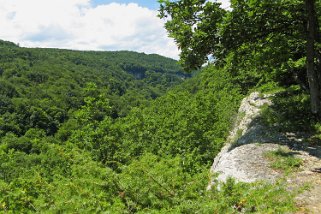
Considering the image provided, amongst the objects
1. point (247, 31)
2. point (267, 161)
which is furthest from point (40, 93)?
point (267, 161)

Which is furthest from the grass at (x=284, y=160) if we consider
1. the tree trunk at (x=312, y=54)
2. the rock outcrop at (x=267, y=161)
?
the tree trunk at (x=312, y=54)

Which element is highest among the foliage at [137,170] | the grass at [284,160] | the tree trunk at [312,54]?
the tree trunk at [312,54]

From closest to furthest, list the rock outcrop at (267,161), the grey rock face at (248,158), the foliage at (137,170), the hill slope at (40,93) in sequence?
the foliage at (137,170)
the rock outcrop at (267,161)
the grey rock face at (248,158)
the hill slope at (40,93)

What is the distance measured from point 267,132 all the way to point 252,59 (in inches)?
124

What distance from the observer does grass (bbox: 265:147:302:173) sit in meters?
9.67

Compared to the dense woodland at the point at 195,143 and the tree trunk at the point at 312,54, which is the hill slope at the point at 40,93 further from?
the tree trunk at the point at 312,54

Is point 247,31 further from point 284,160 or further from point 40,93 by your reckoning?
point 40,93

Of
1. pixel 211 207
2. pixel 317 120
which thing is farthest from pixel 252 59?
pixel 211 207

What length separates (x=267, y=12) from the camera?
470 inches

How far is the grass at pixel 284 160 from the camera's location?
9.67 metres

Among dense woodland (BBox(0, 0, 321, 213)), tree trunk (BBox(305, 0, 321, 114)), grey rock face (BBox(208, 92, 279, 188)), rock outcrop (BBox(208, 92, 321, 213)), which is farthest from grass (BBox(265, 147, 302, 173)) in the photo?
tree trunk (BBox(305, 0, 321, 114))

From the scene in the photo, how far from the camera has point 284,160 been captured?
33.2 ft

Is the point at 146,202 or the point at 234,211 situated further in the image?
the point at 146,202

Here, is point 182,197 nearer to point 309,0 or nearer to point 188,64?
point 188,64
